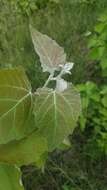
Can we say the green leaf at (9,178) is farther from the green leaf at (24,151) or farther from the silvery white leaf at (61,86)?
the silvery white leaf at (61,86)

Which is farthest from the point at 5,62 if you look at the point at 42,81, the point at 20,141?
the point at 20,141

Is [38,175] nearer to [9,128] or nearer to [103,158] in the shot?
[103,158]

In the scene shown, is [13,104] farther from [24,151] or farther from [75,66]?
[75,66]

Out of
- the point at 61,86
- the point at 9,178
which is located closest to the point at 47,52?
the point at 61,86

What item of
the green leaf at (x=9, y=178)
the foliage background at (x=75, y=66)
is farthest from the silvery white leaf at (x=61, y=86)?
the foliage background at (x=75, y=66)

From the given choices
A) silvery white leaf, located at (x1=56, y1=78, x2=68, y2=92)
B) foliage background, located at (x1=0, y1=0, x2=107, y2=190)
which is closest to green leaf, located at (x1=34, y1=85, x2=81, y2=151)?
silvery white leaf, located at (x1=56, y1=78, x2=68, y2=92)

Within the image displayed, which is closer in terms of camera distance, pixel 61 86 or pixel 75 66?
pixel 61 86

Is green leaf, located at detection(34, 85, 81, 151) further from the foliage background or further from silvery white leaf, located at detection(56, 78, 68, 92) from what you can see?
the foliage background
